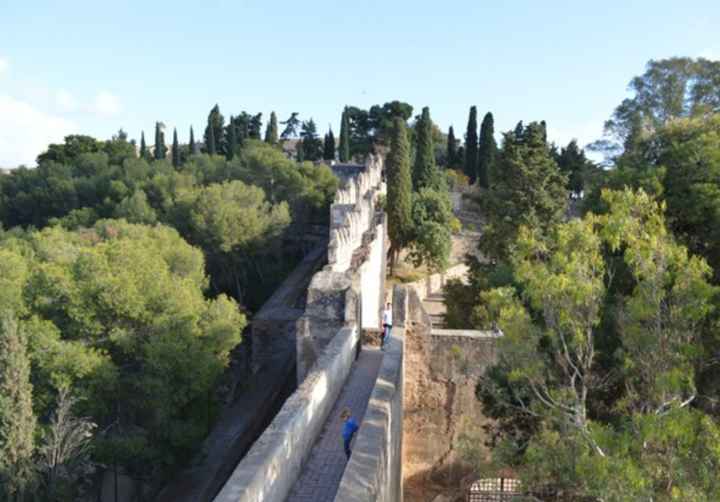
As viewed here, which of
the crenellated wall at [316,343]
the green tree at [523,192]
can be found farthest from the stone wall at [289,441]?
the green tree at [523,192]

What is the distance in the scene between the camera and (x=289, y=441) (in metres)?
6.34

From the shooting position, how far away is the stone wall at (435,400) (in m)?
10.6

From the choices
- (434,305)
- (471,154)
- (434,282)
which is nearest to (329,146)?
(471,154)

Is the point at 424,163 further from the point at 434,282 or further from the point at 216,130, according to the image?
the point at 216,130

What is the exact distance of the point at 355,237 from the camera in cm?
1903

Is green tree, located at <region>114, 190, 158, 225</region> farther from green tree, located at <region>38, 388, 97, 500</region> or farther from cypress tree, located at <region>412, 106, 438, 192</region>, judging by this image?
green tree, located at <region>38, 388, 97, 500</region>

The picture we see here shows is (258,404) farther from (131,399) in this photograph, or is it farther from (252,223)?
(252,223)

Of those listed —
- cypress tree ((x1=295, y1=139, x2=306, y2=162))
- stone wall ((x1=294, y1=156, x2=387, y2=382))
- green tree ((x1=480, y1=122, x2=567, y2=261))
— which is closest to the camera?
stone wall ((x1=294, y1=156, x2=387, y2=382))

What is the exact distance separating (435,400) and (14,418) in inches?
298

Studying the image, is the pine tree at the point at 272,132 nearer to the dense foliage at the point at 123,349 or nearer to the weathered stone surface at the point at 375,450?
the dense foliage at the point at 123,349

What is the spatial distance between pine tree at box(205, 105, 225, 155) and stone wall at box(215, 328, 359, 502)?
3946 cm

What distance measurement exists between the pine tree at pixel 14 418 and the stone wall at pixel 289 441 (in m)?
6.03

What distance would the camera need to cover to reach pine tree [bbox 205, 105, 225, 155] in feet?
151

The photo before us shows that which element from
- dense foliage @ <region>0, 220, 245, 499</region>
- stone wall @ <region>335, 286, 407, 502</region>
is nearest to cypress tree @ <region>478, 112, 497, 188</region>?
dense foliage @ <region>0, 220, 245, 499</region>
